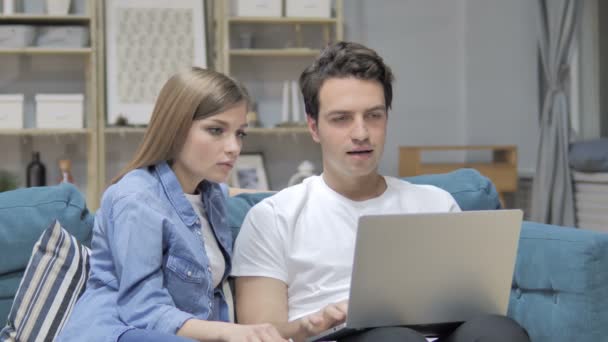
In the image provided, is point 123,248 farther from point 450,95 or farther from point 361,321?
point 450,95

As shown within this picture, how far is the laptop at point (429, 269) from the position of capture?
4.04 ft

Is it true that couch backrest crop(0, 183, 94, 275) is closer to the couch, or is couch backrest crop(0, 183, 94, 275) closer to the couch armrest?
the couch

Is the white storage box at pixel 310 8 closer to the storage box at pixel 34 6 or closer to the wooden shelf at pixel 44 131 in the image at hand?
the wooden shelf at pixel 44 131

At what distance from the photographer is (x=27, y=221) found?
1.67 metres

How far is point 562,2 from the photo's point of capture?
170 inches

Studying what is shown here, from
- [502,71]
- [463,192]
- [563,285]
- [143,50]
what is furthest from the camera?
[502,71]

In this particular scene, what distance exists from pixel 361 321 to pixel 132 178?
525 mm

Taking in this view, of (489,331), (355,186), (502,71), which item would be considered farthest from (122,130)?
(489,331)

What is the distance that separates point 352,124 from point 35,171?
3210 mm

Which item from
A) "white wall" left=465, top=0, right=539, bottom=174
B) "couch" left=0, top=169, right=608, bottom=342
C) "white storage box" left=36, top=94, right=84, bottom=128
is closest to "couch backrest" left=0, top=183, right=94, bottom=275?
"couch" left=0, top=169, right=608, bottom=342

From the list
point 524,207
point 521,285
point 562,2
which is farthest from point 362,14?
point 521,285

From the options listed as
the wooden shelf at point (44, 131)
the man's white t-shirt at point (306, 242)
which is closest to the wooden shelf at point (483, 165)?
the wooden shelf at point (44, 131)

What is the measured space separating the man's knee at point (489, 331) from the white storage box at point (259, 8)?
3279 mm

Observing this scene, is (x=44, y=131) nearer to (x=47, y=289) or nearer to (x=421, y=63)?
(x=421, y=63)
